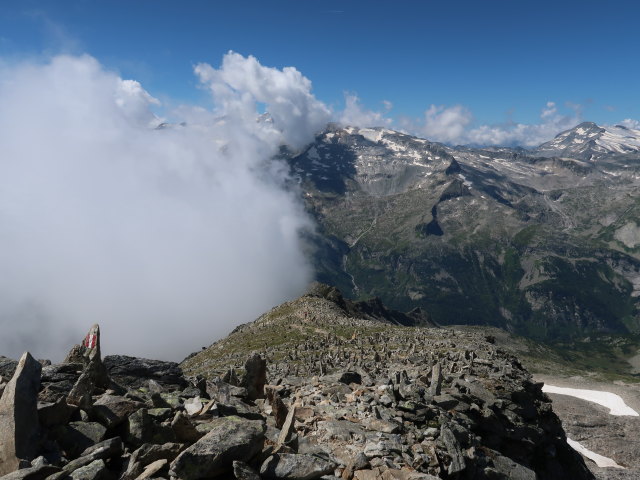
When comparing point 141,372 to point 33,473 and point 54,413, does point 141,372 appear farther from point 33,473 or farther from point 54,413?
point 33,473

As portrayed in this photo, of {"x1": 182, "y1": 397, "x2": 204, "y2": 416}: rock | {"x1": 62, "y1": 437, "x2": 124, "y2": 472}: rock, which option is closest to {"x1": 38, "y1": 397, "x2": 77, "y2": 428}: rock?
{"x1": 62, "y1": 437, "x2": 124, "y2": 472}: rock

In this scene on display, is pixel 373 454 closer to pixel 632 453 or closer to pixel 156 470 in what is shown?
pixel 156 470

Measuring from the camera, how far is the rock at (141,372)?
34625mm

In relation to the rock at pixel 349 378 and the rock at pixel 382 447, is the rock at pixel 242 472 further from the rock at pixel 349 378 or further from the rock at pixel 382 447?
the rock at pixel 349 378

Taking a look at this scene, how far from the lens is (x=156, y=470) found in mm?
16594

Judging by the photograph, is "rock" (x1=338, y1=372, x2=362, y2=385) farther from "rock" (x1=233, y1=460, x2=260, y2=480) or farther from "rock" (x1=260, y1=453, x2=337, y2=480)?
"rock" (x1=233, y1=460, x2=260, y2=480)

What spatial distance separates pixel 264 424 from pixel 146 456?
6297 millimetres

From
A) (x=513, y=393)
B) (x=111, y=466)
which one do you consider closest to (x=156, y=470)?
(x=111, y=466)

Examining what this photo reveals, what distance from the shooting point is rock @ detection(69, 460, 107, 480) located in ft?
52.2

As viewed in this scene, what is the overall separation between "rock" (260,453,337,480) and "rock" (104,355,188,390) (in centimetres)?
1830

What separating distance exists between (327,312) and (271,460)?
5189 inches

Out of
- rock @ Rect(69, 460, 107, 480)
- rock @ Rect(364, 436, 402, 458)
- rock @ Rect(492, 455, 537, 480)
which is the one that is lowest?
A: rock @ Rect(492, 455, 537, 480)

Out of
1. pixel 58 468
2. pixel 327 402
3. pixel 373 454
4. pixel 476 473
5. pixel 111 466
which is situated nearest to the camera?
pixel 58 468

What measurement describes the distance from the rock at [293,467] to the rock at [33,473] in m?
7.55
